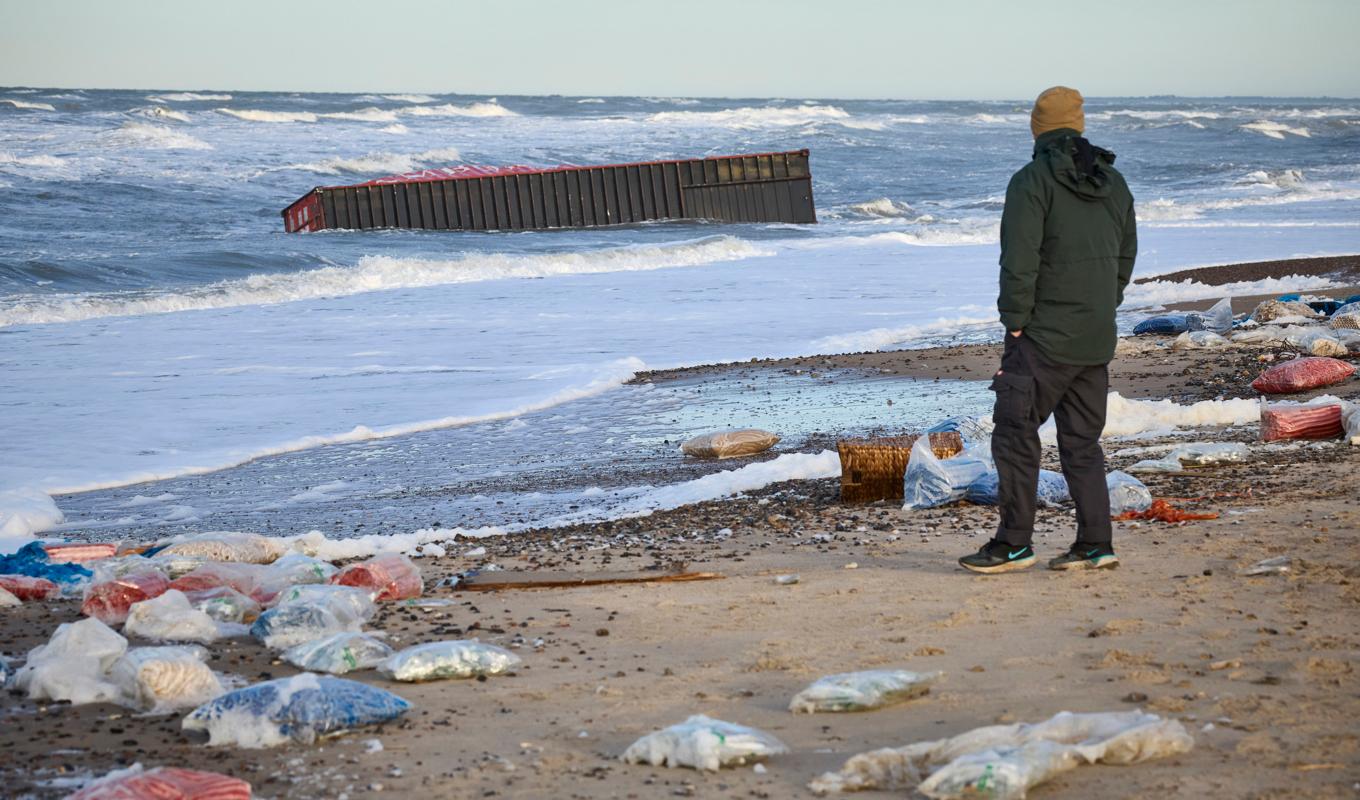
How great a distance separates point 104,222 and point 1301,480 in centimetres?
2721

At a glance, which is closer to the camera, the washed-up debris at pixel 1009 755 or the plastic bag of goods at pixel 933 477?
the washed-up debris at pixel 1009 755

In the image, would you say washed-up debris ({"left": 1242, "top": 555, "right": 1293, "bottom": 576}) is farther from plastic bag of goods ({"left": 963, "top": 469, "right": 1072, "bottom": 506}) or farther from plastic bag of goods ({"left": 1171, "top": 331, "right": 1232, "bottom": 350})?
plastic bag of goods ({"left": 1171, "top": 331, "right": 1232, "bottom": 350})

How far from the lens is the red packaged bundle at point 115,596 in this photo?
17.3 ft

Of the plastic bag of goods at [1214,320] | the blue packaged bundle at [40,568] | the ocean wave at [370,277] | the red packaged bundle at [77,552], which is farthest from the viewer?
the ocean wave at [370,277]

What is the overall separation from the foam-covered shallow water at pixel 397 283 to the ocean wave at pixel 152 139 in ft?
0.65

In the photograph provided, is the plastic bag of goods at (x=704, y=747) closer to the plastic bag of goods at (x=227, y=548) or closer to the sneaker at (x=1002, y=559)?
the sneaker at (x=1002, y=559)

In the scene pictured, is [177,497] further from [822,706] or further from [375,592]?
[822,706]

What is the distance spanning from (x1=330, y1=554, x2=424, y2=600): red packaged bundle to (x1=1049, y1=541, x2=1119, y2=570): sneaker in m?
2.58

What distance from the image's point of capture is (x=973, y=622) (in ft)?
15.5

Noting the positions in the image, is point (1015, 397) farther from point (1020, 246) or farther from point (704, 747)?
point (704, 747)

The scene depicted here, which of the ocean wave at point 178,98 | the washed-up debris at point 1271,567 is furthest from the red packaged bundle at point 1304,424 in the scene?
the ocean wave at point 178,98

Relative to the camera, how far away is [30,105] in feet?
194

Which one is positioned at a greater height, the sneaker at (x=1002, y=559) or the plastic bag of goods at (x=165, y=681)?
the plastic bag of goods at (x=165, y=681)

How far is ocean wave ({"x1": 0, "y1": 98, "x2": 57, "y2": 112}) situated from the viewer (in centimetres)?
5653
